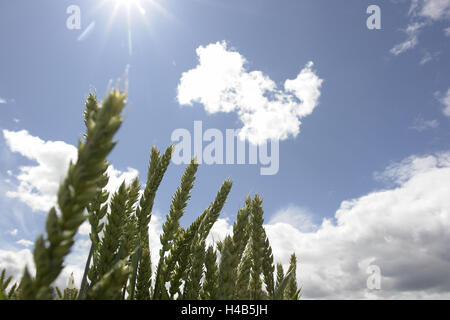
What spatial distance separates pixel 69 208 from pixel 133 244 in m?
1.28

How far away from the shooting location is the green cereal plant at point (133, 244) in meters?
1.08

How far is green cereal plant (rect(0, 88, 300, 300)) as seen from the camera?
1080 millimetres

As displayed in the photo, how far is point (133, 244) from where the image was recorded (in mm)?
2260

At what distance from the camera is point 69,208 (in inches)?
42.7

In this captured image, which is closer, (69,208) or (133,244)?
(69,208)

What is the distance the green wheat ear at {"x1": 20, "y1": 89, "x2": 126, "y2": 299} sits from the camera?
1.04m

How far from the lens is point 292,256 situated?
185 inches

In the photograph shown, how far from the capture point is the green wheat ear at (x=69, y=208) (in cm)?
104
